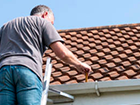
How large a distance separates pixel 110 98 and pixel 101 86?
0.34 m

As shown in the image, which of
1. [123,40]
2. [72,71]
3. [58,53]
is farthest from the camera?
[123,40]

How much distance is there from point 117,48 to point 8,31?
15.1 feet

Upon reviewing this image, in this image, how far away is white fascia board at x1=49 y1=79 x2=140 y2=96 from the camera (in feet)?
19.1

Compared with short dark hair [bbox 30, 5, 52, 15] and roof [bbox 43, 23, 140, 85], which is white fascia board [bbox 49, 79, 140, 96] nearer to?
roof [bbox 43, 23, 140, 85]

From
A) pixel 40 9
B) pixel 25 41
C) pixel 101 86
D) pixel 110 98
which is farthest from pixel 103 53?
pixel 25 41

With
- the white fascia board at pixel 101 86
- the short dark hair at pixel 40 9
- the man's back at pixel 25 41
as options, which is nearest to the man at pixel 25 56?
the man's back at pixel 25 41

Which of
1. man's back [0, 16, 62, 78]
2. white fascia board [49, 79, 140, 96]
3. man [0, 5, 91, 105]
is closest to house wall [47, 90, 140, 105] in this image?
white fascia board [49, 79, 140, 96]

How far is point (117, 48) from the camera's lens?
800cm

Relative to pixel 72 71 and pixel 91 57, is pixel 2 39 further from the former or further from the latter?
pixel 91 57

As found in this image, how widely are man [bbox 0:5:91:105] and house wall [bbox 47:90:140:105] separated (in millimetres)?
2350

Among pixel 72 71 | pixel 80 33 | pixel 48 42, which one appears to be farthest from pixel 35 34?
pixel 80 33

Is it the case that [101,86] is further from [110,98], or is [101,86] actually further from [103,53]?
[103,53]

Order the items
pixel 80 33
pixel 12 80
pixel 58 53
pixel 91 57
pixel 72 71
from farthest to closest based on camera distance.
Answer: pixel 80 33 < pixel 91 57 < pixel 72 71 < pixel 58 53 < pixel 12 80

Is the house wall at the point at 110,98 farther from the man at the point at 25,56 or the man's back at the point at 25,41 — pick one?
the man's back at the point at 25,41
